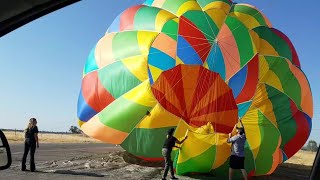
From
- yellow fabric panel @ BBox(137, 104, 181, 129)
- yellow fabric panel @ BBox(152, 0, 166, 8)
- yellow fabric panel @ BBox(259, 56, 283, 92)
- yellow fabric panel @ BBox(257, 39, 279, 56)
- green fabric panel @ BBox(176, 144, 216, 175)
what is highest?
yellow fabric panel @ BBox(152, 0, 166, 8)

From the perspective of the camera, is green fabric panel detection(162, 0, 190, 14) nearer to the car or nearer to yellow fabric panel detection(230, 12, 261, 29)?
yellow fabric panel detection(230, 12, 261, 29)

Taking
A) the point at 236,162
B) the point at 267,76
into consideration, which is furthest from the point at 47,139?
the point at 236,162

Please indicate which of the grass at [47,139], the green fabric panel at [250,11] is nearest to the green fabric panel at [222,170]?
the green fabric panel at [250,11]

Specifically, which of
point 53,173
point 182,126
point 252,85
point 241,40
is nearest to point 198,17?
point 241,40

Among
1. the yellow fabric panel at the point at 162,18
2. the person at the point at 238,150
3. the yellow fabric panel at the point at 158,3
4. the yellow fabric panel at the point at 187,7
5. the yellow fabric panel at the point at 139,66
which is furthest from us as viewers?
the yellow fabric panel at the point at 158,3

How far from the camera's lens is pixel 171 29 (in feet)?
38.8

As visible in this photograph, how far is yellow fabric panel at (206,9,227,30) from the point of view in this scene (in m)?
11.9

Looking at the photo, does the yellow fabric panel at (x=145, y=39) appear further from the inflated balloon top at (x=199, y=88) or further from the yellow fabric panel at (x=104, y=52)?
the yellow fabric panel at (x=104, y=52)

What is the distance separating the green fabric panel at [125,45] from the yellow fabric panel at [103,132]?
1989mm

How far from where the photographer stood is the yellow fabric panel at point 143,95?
11039mm

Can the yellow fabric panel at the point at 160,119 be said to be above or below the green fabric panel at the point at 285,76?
below

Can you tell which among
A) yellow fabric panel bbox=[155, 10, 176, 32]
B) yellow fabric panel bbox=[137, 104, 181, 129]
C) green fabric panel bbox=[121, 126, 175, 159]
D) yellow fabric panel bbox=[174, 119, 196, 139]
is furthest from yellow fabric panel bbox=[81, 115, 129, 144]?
yellow fabric panel bbox=[155, 10, 176, 32]

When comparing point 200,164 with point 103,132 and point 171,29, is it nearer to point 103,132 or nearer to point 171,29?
point 103,132

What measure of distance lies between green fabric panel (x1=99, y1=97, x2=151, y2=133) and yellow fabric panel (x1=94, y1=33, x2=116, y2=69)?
1.46m
